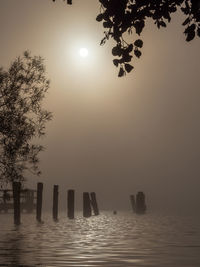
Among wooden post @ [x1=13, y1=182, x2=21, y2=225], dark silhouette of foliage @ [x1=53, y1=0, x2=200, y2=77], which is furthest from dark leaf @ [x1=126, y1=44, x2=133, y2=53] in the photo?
wooden post @ [x1=13, y1=182, x2=21, y2=225]

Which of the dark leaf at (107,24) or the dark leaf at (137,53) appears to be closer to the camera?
the dark leaf at (107,24)

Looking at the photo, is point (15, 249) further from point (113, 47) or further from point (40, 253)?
point (113, 47)

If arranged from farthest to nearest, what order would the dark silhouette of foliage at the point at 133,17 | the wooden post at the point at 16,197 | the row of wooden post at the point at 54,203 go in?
1. the row of wooden post at the point at 54,203
2. the wooden post at the point at 16,197
3. the dark silhouette of foliage at the point at 133,17

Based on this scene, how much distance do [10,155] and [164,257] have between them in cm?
1318

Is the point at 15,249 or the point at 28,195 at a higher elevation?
the point at 28,195

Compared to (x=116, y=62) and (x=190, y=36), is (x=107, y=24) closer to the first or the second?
(x=116, y=62)

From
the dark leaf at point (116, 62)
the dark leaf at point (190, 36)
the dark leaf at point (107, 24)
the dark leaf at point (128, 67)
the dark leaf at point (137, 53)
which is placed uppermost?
the dark leaf at point (107, 24)

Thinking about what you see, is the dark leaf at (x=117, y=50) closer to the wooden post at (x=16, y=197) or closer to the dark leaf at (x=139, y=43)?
the dark leaf at (x=139, y=43)

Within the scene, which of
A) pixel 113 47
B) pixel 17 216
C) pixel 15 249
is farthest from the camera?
pixel 17 216

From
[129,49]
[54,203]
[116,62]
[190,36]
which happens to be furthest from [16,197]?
[190,36]

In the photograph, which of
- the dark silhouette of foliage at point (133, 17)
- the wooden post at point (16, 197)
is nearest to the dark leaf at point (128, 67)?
the dark silhouette of foliage at point (133, 17)

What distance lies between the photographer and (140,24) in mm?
8945

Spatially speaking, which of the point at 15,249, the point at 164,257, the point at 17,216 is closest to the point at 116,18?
the point at 164,257

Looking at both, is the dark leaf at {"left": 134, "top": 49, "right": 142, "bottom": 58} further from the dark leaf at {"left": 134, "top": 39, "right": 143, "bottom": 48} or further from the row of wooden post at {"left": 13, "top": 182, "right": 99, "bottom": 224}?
the row of wooden post at {"left": 13, "top": 182, "right": 99, "bottom": 224}
